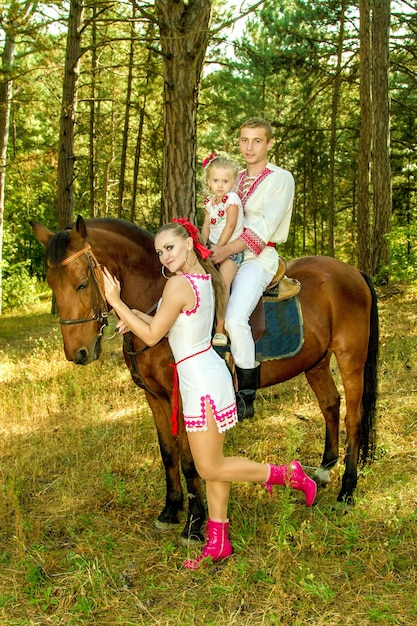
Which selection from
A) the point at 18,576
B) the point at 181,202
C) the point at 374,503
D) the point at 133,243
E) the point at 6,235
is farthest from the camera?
the point at 6,235

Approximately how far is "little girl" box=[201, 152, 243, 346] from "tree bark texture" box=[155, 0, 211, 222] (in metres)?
2.59

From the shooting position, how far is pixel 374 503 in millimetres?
4035

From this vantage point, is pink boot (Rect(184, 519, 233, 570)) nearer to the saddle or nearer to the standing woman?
the standing woman

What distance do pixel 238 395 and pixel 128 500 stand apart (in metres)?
1.36

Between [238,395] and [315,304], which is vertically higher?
[315,304]

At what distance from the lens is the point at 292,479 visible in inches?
145

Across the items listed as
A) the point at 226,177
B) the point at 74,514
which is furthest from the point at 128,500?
the point at 226,177

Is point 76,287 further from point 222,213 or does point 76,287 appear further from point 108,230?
point 222,213

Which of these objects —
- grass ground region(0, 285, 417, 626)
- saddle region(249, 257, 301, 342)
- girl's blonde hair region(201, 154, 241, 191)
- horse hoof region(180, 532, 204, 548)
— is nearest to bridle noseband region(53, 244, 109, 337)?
girl's blonde hair region(201, 154, 241, 191)

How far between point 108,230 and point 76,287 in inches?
21.2

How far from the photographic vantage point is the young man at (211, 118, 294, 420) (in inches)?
142

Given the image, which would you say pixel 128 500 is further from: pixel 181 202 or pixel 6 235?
pixel 6 235

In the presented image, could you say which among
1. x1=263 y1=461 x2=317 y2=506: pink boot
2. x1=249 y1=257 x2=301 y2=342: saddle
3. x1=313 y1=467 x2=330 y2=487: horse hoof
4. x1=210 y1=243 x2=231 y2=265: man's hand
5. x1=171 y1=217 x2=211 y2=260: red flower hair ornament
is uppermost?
x1=171 y1=217 x2=211 y2=260: red flower hair ornament

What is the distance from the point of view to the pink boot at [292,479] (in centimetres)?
346
